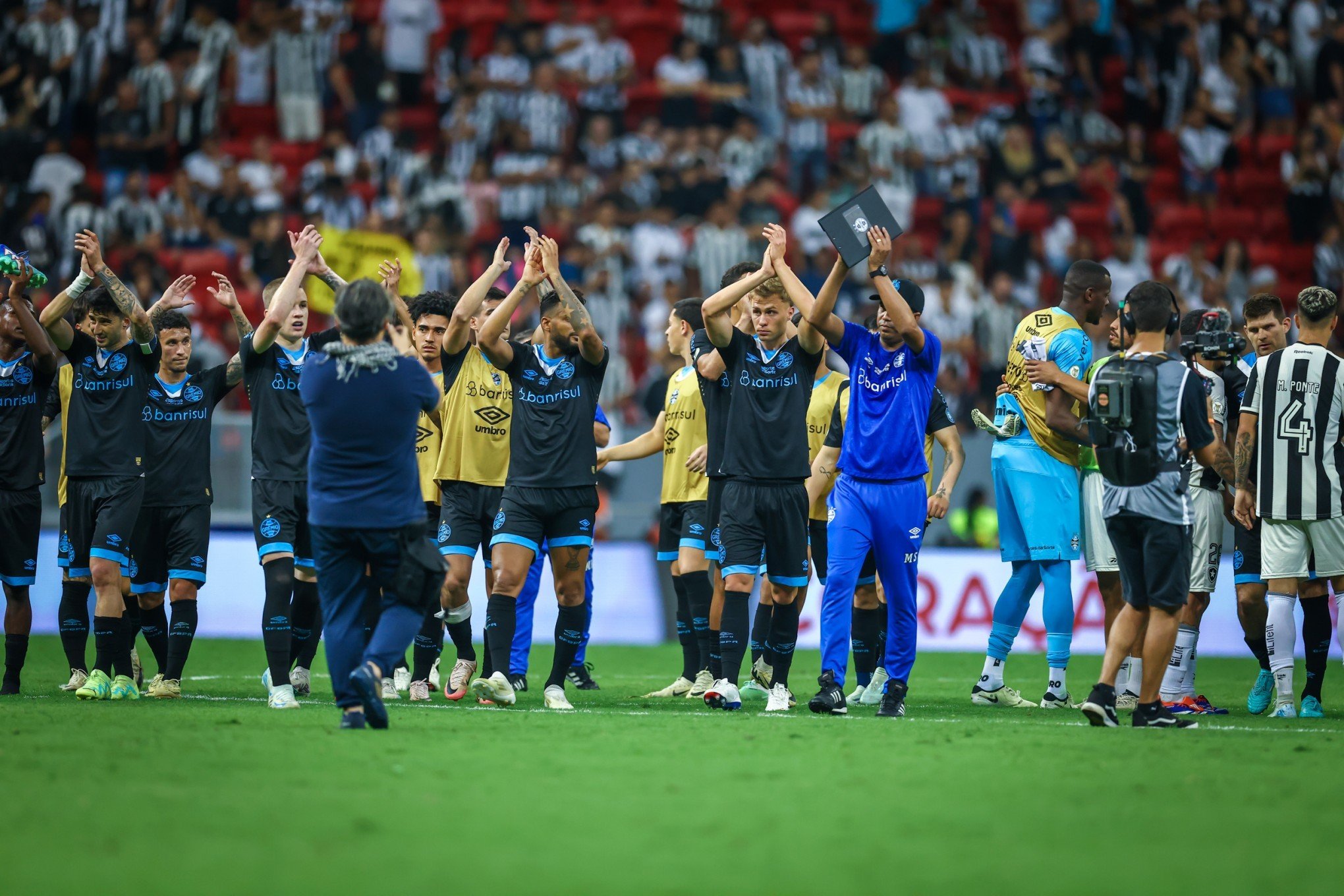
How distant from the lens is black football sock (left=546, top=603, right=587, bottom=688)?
9.40m

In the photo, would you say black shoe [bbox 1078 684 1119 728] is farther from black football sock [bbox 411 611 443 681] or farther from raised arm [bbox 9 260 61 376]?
raised arm [bbox 9 260 61 376]

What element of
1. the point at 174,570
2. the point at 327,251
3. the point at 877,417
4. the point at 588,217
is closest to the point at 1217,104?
the point at 588,217

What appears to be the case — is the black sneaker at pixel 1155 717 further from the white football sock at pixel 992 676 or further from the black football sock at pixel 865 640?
the black football sock at pixel 865 640

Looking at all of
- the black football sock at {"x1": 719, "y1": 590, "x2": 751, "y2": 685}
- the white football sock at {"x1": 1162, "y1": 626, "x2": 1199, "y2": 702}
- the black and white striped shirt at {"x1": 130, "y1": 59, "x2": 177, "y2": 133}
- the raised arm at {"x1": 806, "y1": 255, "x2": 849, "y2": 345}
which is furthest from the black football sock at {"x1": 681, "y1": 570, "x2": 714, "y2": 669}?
the black and white striped shirt at {"x1": 130, "y1": 59, "x2": 177, "y2": 133}

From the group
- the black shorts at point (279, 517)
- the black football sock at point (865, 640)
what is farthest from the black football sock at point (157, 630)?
the black football sock at point (865, 640)

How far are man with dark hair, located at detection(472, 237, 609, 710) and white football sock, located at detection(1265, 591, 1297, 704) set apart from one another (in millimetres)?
4517

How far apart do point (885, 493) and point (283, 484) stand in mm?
3880

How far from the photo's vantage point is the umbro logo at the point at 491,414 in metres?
10.5

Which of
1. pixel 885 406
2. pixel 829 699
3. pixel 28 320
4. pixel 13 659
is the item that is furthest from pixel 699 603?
pixel 28 320

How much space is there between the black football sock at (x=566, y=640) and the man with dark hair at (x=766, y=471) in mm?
959

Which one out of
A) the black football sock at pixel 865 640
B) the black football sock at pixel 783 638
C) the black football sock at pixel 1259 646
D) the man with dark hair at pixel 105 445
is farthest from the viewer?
the black football sock at pixel 865 640

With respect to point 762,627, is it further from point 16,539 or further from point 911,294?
point 16,539

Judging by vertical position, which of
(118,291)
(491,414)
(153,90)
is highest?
(153,90)

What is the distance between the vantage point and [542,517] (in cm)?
947
